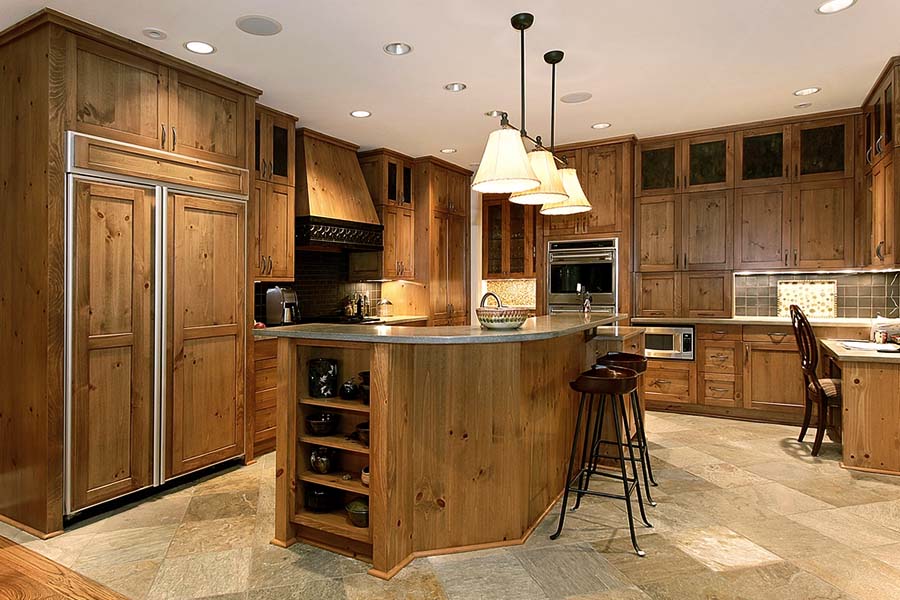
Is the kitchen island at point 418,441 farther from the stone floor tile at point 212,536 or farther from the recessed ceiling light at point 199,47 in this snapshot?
the recessed ceiling light at point 199,47

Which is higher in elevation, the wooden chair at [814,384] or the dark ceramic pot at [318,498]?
the wooden chair at [814,384]

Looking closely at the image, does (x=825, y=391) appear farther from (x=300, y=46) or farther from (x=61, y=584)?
(x=61, y=584)

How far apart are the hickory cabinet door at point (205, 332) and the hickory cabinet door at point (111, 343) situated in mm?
171

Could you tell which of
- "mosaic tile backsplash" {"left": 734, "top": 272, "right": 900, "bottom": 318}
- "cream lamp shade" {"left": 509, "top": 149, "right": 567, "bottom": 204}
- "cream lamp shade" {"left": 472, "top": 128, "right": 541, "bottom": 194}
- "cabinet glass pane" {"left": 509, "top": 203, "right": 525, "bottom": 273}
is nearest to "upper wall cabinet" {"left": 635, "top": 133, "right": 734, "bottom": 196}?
"mosaic tile backsplash" {"left": 734, "top": 272, "right": 900, "bottom": 318}

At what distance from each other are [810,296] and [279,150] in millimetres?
5050

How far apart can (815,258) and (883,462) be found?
78.1 inches

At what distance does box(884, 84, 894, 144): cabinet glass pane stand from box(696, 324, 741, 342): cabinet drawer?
188cm

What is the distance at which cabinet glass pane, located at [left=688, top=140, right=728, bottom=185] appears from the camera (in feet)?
17.9

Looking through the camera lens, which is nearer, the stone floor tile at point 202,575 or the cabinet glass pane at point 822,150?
the stone floor tile at point 202,575

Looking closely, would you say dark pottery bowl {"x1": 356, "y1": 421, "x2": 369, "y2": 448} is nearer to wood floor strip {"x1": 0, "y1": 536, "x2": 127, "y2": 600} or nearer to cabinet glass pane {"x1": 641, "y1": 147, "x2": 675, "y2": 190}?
wood floor strip {"x1": 0, "y1": 536, "x2": 127, "y2": 600}

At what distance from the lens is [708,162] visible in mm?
5527

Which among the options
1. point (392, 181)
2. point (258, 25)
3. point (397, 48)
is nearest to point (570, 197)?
point (397, 48)

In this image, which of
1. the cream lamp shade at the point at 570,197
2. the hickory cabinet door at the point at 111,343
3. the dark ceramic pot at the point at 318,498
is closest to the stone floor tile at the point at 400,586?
the dark ceramic pot at the point at 318,498

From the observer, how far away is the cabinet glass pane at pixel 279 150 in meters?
4.68
